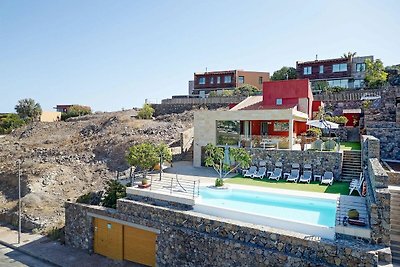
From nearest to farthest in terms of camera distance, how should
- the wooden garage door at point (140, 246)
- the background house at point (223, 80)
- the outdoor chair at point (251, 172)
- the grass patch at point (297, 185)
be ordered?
1. the wooden garage door at point (140, 246)
2. the grass patch at point (297, 185)
3. the outdoor chair at point (251, 172)
4. the background house at point (223, 80)

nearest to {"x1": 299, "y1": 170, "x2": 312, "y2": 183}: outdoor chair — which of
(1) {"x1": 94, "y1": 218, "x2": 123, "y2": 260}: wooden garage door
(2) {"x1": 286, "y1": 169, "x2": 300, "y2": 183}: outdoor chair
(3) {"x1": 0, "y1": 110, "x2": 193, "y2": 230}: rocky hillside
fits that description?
(2) {"x1": 286, "y1": 169, "x2": 300, "y2": 183}: outdoor chair

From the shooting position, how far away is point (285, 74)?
173 feet

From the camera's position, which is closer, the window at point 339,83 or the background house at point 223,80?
the window at point 339,83


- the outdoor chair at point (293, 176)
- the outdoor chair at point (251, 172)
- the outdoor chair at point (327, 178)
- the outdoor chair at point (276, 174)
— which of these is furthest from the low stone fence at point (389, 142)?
the outdoor chair at point (251, 172)

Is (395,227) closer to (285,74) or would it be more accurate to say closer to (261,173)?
(261,173)

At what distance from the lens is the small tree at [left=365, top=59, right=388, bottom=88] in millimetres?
40312

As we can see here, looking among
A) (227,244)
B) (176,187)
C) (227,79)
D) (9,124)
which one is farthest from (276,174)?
(9,124)

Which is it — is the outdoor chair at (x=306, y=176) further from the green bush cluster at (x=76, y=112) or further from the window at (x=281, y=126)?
the green bush cluster at (x=76, y=112)

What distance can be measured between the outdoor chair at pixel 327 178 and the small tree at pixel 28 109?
2534 inches

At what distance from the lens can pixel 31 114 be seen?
2667 inches

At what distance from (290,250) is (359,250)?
2203 mm

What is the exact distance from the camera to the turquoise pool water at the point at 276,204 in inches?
497

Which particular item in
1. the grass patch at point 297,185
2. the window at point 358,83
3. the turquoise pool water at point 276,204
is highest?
the window at point 358,83

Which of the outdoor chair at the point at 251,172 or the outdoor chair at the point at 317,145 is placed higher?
the outdoor chair at the point at 317,145
